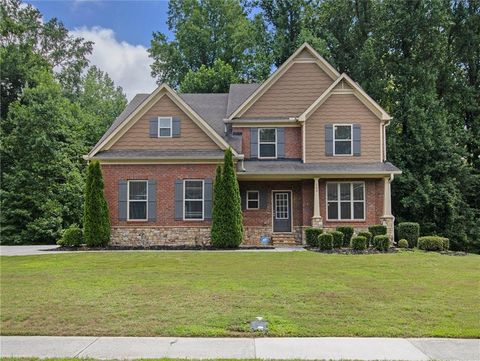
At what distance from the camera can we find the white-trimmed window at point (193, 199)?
1909 cm

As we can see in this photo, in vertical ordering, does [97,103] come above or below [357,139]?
above

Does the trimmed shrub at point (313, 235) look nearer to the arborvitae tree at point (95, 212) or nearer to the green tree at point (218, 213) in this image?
the green tree at point (218, 213)

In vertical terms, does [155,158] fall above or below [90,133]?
below

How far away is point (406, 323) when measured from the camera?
648cm

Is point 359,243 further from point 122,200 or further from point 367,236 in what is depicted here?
point 122,200

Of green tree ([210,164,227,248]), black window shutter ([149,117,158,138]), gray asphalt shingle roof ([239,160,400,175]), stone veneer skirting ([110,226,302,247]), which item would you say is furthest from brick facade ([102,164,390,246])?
gray asphalt shingle roof ([239,160,400,175])

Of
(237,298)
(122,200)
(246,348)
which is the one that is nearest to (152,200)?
(122,200)

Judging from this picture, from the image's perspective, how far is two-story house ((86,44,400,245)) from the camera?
19062mm

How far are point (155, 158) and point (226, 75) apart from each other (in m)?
13.3

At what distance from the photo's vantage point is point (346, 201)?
65.9 feet

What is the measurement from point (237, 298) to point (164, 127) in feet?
42.6

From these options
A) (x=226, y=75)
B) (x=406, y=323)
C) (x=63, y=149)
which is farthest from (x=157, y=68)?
(x=406, y=323)

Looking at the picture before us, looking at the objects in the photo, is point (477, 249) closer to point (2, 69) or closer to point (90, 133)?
point (90, 133)

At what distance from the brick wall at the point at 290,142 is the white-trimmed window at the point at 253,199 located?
1.68m
